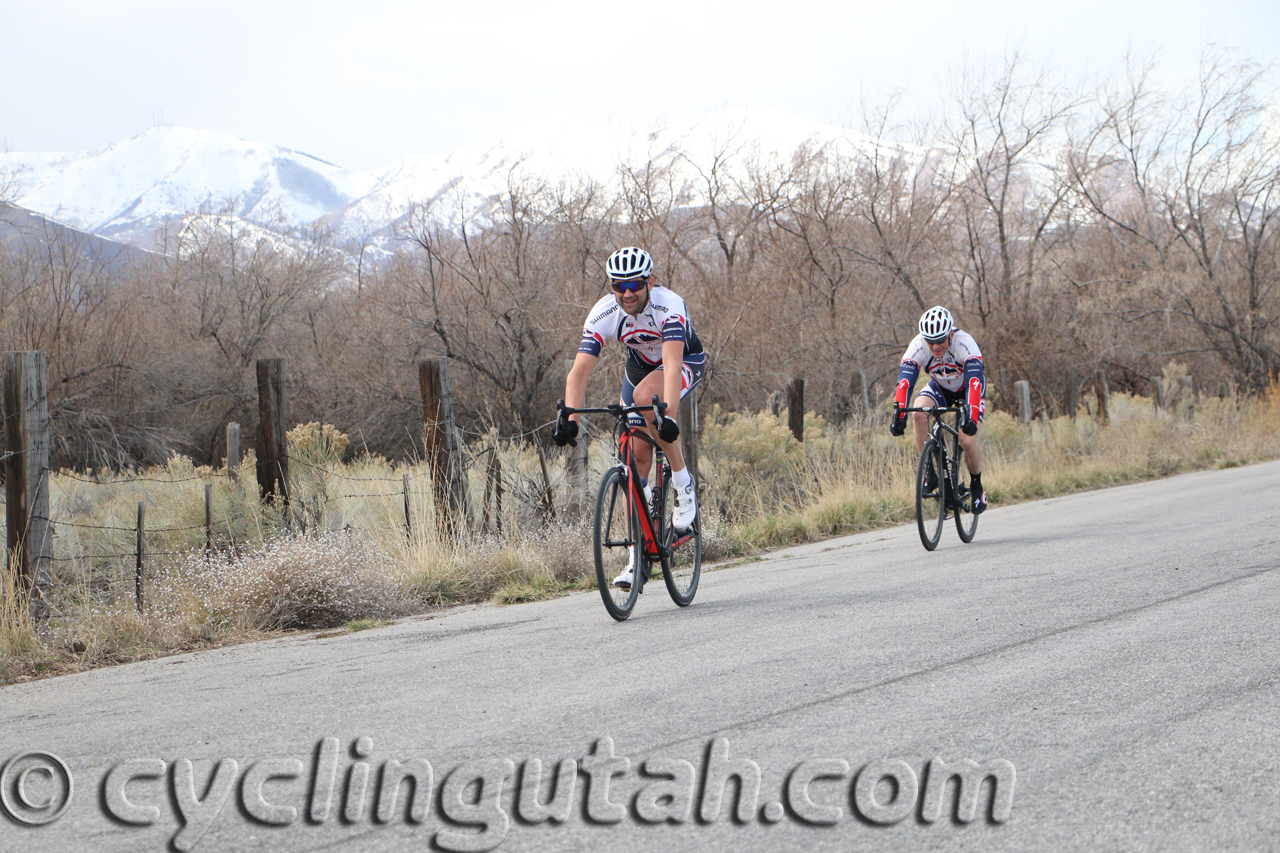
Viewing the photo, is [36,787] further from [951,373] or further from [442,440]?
[951,373]

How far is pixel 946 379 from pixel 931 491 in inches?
51.3

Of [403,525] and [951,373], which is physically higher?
[951,373]

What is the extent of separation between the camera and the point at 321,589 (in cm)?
779

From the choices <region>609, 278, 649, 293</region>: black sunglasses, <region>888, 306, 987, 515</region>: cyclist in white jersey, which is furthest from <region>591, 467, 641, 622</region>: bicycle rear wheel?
<region>888, 306, 987, 515</region>: cyclist in white jersey

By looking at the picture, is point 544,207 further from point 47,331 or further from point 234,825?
point 234,825

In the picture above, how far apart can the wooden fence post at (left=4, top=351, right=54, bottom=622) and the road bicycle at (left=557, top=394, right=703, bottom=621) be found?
4109 millimetres

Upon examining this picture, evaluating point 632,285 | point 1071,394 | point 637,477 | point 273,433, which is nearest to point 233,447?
point 273,433

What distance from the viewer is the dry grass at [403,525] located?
24.6ft

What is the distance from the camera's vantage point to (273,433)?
11.1 metres

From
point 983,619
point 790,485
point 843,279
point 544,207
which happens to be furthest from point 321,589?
point 843,279

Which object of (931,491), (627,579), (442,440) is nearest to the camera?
(627,579)

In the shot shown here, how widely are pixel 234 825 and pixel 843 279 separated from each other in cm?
2812

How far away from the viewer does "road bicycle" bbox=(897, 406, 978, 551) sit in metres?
9.54

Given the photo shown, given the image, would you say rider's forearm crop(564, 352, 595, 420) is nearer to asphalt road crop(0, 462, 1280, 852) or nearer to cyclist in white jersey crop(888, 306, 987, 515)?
asphalt road crop(0, 462, 1280, 852)
